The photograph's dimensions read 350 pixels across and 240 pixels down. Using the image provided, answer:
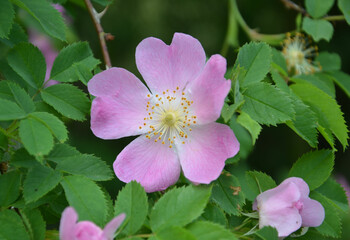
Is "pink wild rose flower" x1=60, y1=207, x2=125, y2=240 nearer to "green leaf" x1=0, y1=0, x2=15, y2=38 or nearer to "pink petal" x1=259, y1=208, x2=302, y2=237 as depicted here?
"pink petal" x1=259, y1=208, x2=302, y2=237

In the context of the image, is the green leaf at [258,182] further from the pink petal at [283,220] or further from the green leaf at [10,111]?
the green leaf at [10,111]

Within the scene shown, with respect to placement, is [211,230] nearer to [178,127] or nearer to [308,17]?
[178,127]

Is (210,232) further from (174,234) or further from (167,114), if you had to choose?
(167,114)

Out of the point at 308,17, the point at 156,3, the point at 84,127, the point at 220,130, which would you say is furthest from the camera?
the point at 84,127

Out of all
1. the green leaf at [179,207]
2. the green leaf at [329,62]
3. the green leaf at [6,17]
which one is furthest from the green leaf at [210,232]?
the green leaf at [329,62]

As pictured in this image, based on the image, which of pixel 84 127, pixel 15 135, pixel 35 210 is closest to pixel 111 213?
pixel 35 210

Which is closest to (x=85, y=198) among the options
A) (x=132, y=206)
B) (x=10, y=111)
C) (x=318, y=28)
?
(x=132, y=206)
